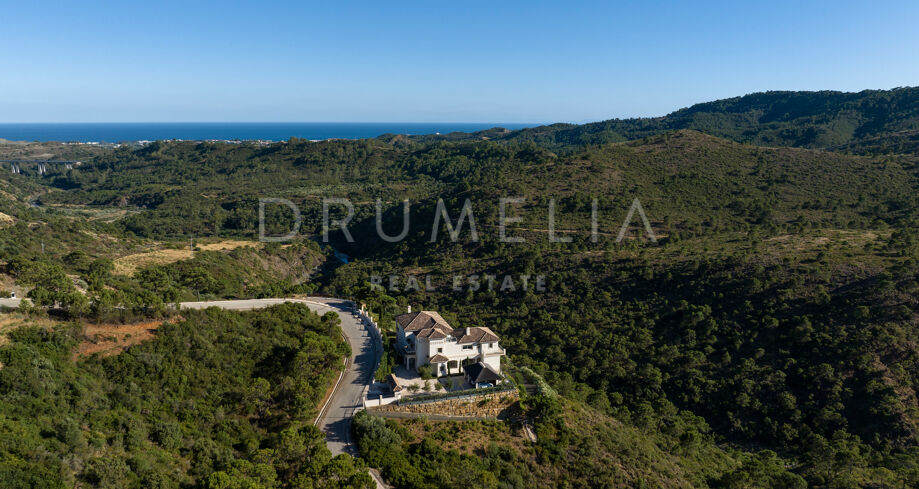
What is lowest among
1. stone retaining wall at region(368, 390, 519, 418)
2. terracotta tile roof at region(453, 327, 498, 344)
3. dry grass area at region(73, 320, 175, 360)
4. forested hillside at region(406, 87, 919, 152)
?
stone retaining wall at region(368, 390, 519, 418)

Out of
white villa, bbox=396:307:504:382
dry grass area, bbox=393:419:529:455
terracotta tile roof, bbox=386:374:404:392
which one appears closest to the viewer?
dry grass area, bbox=393:419:529:455

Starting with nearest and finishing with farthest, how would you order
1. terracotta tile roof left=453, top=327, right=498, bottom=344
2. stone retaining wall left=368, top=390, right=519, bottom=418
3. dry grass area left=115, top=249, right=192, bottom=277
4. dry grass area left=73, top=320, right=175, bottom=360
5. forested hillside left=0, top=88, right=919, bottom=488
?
dry grass area left=73, top=320, right=175, bottom=360 → stone retaining wall left=368, top=390, right=519, bottom=418 → forested hillside left=0, top=88, right=919, bottom=488 → terracotta tile roof left=453, top=327, right=498, bottom=344 → dry grass area left=115, top=249, right=192, bottom=277

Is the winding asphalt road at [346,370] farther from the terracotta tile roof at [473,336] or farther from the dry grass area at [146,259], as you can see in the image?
the dry grass area at [146,259]

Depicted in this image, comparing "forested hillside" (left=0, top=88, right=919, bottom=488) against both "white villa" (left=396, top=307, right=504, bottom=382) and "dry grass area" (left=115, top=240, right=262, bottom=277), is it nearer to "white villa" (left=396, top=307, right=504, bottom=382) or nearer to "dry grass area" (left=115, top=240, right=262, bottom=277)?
"dry grass area" (left=115, top=240, right=262, bottom=277)

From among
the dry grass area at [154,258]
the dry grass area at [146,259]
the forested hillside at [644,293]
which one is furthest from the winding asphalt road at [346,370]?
the dry grass area at [154,258]

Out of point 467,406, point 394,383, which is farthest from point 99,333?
point 467,406

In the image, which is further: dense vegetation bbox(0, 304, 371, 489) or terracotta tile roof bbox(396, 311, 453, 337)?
terracotta tile roof bbox(396, 311, 453, 337)

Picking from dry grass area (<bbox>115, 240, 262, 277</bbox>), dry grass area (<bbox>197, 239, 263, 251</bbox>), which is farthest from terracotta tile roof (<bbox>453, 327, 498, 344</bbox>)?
dry grass area (<bbox>197, 239, 263, 251</bbox>)
